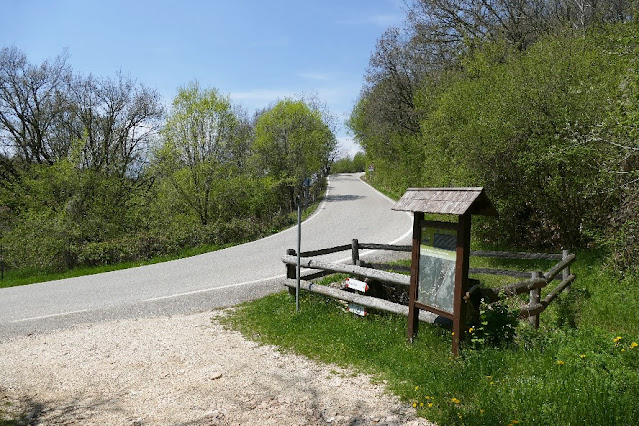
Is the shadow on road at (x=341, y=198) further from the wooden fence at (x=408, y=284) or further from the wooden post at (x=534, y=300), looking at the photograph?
the wooden post at (x=534, y=300)

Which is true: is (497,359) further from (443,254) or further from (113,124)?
(113,124)

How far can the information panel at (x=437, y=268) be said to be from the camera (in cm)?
559

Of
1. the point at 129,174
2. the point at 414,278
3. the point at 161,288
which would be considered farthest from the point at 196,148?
the point at 414,278

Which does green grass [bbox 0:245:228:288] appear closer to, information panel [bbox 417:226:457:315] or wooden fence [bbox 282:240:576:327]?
wooden fence [bbox 282:240:576:327]

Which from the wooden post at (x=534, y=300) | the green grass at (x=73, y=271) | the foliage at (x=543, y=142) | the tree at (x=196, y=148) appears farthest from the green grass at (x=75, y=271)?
the wooden post at (x=534, y=300)

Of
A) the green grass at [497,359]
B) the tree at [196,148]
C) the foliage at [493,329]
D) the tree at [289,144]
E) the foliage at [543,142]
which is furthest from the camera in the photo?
the tree at [289,144]

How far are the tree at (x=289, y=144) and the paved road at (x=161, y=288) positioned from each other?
14149 mm

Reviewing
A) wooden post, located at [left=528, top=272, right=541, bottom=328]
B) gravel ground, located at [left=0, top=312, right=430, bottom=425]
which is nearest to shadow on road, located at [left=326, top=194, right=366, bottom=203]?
wooden post, located at [left=528, top=272, right=541, bottom=328]

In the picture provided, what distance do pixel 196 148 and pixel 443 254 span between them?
722 inches

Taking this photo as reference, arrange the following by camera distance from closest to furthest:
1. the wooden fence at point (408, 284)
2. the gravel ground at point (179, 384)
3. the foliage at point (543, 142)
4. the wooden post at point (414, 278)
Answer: the gravel ground at point (179, 384) → the wooden post at point (414, 278) → the wooden fence at point (408, 284) → the foliage at point (543, 142)

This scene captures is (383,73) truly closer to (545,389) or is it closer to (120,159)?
(120,159)

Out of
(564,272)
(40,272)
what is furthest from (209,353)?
(40,272)

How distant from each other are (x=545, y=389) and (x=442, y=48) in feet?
70.6

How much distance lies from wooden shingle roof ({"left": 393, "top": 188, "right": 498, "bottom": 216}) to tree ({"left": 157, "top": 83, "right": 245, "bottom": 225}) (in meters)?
17.0
